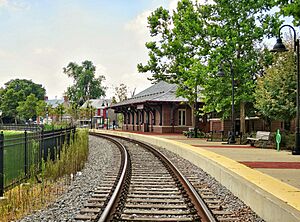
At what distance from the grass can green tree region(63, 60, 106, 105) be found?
109m

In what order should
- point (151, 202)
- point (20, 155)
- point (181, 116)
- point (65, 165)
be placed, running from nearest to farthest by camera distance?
point (151, 202), point (20, 155), point (65, 165), point (181, 116)

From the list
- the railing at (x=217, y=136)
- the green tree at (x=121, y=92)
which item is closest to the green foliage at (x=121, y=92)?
the green tree at (x=121, y=92)

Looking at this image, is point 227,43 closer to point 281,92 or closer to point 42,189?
point 281,92

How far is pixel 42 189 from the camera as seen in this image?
9961 millimetres

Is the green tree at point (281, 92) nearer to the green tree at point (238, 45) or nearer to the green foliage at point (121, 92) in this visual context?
the green tree at point (238, 45)

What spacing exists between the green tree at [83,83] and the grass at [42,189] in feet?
358

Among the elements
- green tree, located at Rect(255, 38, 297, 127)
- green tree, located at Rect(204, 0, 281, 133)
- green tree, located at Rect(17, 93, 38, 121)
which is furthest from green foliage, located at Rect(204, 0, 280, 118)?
green tree, located at Rect(17, 93, 38, 121)

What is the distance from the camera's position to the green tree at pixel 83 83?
124025 millimetres

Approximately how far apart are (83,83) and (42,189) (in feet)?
380

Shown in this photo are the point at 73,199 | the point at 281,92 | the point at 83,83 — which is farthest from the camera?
the point at 83,83

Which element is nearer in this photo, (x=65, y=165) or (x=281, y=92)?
(x=65, y=165)

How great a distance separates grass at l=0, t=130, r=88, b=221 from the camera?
28.2 ft

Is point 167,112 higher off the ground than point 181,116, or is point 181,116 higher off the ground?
point 167,112

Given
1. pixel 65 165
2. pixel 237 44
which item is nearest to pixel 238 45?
pixel 237 44
